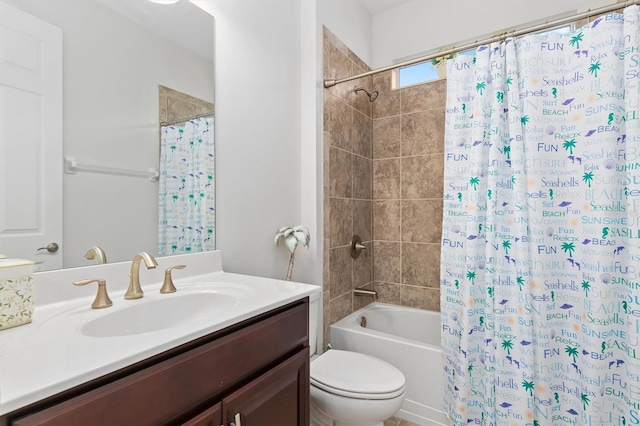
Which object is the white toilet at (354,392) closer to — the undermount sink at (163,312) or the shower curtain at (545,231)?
the undermount sink at (163,312)

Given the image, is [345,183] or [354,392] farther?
[345,183]

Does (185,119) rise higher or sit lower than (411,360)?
higher

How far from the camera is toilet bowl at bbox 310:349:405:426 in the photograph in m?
1.31

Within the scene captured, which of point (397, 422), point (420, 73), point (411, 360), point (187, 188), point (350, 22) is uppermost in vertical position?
point (350, 22)

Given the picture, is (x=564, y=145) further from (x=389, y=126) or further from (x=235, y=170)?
(x=235, y=170)

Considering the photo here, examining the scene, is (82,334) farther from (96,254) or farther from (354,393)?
(354,393)

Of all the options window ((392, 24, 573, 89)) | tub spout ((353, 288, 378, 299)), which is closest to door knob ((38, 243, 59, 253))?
tub spout ((353, 288, 378, 299))

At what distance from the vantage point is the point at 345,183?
219 cm

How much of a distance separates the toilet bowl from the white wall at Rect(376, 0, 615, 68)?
2.25 meters

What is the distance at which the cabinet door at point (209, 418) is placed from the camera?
0.71m

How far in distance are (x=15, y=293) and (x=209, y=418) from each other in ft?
1.78

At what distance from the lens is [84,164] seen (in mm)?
998

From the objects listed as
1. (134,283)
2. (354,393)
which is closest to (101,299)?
(134,283)

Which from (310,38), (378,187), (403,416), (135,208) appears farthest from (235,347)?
(378,187)
